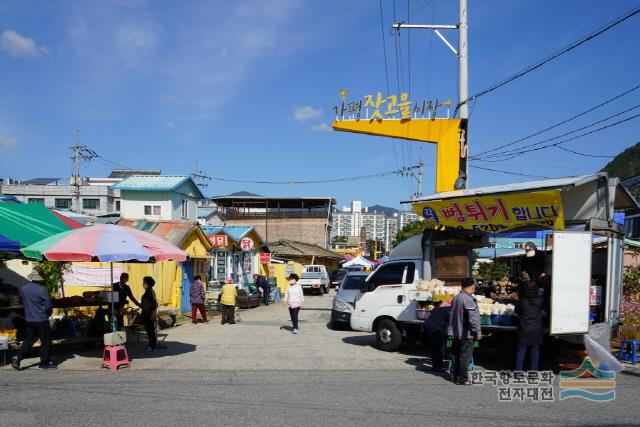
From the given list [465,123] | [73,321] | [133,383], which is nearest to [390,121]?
[465,123]

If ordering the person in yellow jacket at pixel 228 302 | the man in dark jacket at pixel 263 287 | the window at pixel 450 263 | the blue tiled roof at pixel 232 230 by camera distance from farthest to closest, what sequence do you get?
the man in dark jacket at pixel 263 287
the blue tiled roof at pixel 232 230
the person in yellow jacket at pixel 228 302
the window at pixel 450 263

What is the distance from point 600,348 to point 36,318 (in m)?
9.74

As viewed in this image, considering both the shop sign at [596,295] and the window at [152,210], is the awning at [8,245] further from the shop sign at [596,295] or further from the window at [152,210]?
the window at [152,210]

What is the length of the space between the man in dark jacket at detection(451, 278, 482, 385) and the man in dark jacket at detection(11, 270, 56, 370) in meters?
7.15

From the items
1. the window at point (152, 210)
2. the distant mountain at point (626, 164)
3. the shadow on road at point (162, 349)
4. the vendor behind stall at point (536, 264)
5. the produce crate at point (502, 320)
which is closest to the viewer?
the produce crate at point (502, 320)

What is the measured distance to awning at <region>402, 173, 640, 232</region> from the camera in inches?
356

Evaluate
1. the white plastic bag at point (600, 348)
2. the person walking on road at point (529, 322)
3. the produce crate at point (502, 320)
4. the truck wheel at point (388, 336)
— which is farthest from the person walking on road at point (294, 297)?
the white plastic bag at point (600, 348)

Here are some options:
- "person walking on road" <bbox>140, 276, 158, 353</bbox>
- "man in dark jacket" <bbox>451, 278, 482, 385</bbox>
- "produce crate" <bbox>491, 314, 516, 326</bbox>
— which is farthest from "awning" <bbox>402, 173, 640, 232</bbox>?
"person walking on road" <bbox>140, 276, 158, 353</bbox>

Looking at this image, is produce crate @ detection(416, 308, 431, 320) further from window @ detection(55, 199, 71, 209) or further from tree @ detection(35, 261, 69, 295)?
window @ detection(55, 199, 71, 209)

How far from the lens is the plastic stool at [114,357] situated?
Result: 9.59 meters

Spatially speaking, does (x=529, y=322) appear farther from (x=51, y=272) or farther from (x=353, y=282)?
(x=51, y=272)

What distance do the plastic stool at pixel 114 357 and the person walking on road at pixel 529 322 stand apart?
23.0 feet

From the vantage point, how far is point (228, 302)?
17.7 meters

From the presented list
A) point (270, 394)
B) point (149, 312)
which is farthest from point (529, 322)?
point (149, 312)
